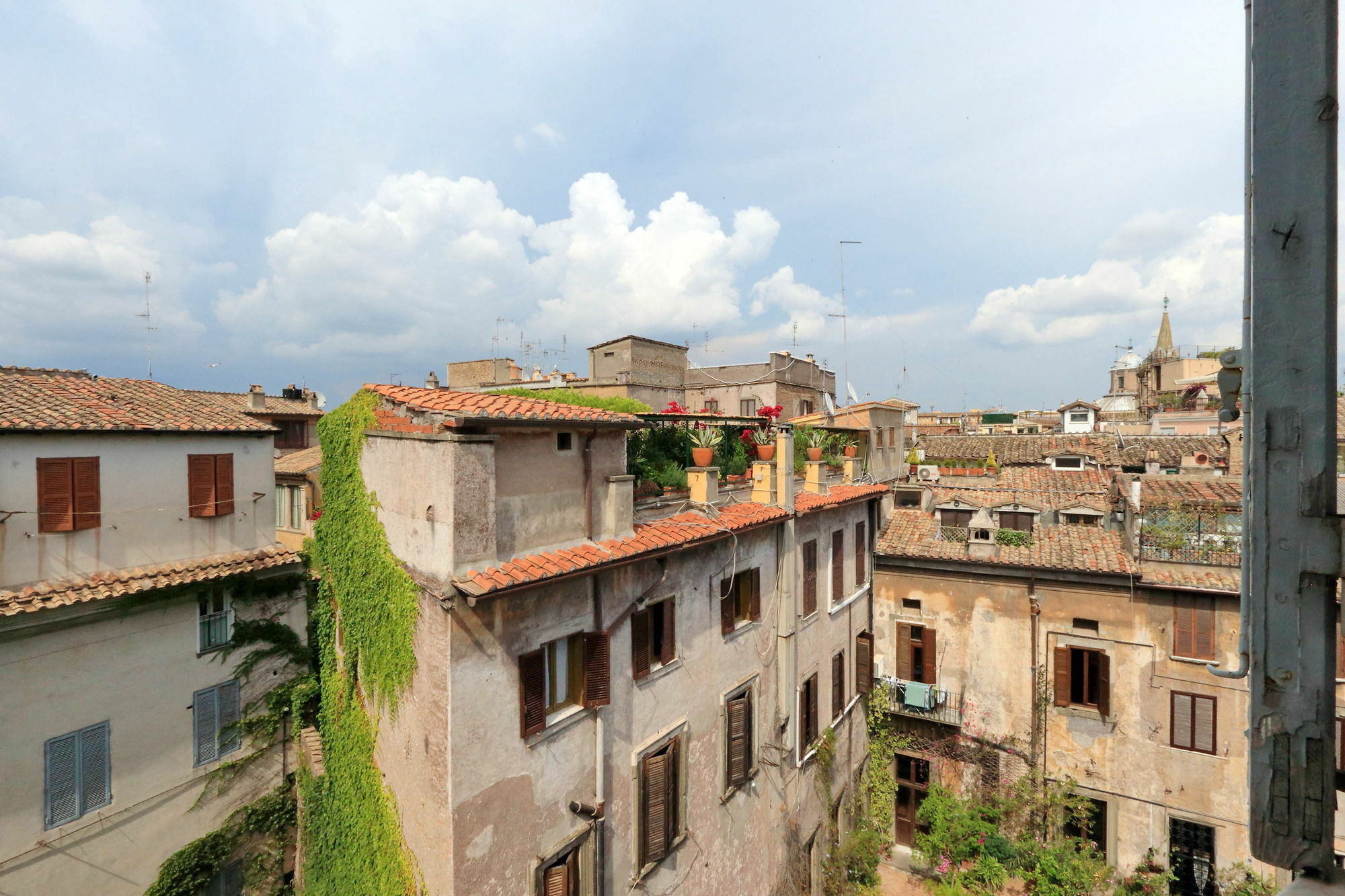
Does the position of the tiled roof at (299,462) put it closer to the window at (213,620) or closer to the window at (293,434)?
the window at (293,434)

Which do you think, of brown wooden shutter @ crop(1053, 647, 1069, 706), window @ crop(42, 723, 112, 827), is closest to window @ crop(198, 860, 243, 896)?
window @ crop(42, 723, 112, 827)

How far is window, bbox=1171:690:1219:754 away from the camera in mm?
14422

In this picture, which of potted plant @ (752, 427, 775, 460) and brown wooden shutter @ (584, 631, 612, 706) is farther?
potted plant @ (752, 427, 775, 460)

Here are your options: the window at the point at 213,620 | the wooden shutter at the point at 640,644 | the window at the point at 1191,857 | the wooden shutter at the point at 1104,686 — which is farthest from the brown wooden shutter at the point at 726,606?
the window at the point at 1191,857

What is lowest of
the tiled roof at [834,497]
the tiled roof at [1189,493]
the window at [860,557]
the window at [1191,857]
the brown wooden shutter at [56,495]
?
the window at [1191,857]

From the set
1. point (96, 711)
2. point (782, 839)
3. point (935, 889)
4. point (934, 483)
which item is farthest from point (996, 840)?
point (96, 711)

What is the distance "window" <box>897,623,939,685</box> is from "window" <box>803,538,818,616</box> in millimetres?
5063

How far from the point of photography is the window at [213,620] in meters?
13.2

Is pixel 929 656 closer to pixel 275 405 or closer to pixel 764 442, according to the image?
pixel 764 442

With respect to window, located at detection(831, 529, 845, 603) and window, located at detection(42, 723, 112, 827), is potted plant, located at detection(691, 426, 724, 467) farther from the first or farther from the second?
window, located at detection(42, 723, 112, 827)

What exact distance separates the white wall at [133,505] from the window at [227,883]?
285 inches

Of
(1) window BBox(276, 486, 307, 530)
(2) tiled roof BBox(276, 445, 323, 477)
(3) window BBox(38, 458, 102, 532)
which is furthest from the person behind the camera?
(1) window BBox(276, 486, 307, 530)

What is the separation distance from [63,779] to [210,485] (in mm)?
6089

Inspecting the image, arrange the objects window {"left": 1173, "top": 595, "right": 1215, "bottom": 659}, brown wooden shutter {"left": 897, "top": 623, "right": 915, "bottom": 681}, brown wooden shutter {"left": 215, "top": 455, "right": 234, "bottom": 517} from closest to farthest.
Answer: brown wooden shutter {"left": 215, "top": 455, "right": 234, "bottom": 517}
window {"left": 1173, "top": 595, "right": 1215, "bottom": 659}
brown wooden shutter {"left": 897, "top": 623, "right": 915, "bottom": 681}
